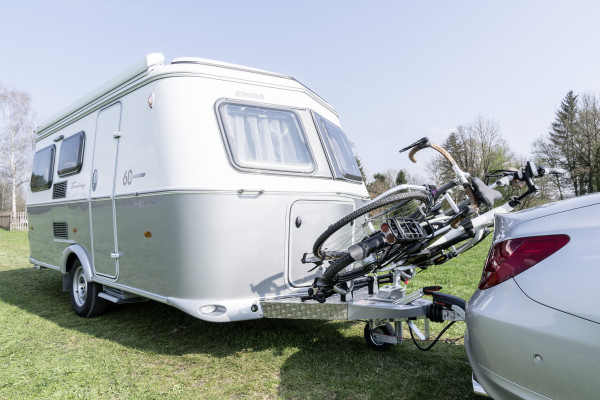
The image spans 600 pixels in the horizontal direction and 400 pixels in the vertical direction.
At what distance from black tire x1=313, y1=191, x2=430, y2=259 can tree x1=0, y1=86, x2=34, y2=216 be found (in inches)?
1380

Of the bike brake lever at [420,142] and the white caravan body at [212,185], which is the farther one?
the white caravan body at [212,185]

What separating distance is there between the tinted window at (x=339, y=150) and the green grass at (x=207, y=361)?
1781 millimetres

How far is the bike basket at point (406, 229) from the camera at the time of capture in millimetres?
3092

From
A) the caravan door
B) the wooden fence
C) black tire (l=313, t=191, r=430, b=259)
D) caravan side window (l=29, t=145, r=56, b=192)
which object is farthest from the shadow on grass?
the wooden fence

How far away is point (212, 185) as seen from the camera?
3770 mm

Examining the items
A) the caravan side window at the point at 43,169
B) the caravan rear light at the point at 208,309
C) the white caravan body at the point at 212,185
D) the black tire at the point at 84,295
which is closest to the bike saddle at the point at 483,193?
the white caravan body at the point at 212,185

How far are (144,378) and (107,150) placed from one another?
264 centimetres

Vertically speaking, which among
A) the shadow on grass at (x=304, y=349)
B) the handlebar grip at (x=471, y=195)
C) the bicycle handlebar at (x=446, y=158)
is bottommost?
the shadow on grass at (x=304, y=349)

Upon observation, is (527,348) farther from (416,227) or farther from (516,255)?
(416,227)

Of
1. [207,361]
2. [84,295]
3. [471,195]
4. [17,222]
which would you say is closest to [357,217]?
[471,195]

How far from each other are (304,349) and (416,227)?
1750mm

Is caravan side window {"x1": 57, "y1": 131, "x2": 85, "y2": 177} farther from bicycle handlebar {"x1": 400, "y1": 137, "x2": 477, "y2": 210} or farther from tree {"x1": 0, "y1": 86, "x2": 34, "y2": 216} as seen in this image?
tree {"x1": 0, "y1": 86, "x2": 34, "y2": 216}

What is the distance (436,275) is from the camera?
27.0ft

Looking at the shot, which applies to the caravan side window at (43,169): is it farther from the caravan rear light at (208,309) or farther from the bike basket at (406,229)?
the bike basket at (406,229)
